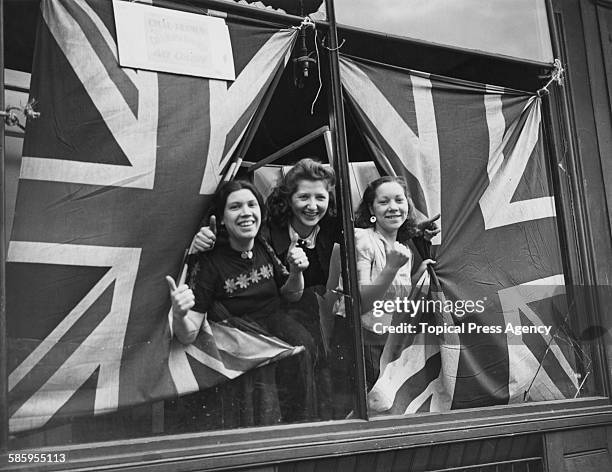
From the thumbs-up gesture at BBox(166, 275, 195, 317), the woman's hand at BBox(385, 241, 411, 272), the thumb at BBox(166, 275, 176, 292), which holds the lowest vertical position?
the thumbs-up gesture at BBox(166, 275, 195, 317)

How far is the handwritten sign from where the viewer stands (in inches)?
171

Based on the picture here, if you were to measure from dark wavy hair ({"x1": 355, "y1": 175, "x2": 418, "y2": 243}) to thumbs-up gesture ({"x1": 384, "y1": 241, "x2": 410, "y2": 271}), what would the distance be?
2.1 inches

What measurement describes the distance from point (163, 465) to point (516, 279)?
2.88 metres

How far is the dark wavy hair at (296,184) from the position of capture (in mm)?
4812

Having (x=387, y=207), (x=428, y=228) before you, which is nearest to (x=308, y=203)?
(x=387, y=207)

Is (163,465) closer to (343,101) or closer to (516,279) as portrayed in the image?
(343,101)

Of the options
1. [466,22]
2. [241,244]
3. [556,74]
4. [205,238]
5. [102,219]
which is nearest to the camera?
[102,219]

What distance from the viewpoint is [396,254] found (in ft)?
16.6

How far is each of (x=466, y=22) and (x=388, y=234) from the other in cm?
190

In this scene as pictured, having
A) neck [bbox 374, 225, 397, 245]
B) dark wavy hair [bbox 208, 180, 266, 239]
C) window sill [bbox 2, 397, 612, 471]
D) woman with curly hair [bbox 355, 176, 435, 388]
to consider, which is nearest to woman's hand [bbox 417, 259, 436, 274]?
woman with curly hair [bbox 355, 176, 435, 388]

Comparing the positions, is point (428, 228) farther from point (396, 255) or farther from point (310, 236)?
point (310, 236)

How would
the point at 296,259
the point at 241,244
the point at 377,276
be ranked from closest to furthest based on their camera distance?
1. the point at 241,244
2. the point at 296,259
3. the point at 377,276

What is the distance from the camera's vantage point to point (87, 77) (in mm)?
4180

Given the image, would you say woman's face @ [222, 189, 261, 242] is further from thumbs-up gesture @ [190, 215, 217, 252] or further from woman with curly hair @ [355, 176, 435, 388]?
woman with curly hair @ [355, 176, 435, 388]
